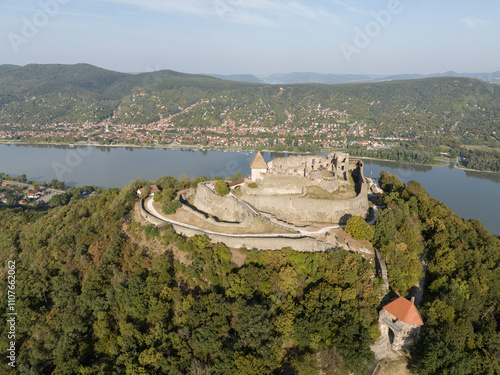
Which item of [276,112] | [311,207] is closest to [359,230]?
[311,207]

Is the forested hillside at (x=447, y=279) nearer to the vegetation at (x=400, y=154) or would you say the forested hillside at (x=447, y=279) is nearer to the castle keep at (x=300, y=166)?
the castle keep at (x=300, y=166)

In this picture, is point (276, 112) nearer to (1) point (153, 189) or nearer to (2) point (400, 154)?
(2) point (400, 154)

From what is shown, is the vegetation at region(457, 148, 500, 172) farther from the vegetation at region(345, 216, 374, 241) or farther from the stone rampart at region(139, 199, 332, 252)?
the stone rampart at region(139, 199, 332, 252)

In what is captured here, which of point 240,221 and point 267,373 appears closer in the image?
point 267,373

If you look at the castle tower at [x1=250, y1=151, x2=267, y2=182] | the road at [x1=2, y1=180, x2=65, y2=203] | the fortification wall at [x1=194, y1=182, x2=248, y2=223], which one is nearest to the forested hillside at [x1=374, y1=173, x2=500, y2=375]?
the castle tower at [x1=250, y1=151, x2=267, y2=182]

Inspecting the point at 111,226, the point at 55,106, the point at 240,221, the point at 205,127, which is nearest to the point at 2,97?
the point at 55,106

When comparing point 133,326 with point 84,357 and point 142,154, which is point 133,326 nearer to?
point 84,357
